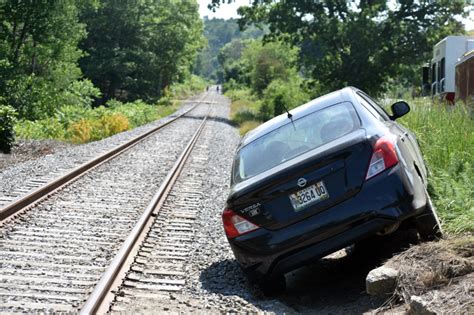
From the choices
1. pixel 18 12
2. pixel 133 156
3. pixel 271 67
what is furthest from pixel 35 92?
pixel 271 67

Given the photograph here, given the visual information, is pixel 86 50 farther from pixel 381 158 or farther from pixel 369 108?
pixel 381 158

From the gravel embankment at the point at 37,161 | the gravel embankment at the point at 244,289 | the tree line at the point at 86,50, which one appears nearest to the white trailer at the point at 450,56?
the gravel embankment at the point at 37,161

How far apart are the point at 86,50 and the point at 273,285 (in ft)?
179

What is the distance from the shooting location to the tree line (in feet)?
104

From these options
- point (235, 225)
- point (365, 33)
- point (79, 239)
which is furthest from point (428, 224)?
point (365, 33)

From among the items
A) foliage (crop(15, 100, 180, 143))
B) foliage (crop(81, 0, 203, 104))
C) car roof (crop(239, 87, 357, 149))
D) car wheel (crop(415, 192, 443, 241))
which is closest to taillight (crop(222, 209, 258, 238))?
car roof (crop(239, 87, 357, 149))

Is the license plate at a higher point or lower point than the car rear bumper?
higher

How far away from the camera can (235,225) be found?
5645 mm

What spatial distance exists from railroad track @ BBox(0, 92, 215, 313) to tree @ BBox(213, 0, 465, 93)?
23.2 meters

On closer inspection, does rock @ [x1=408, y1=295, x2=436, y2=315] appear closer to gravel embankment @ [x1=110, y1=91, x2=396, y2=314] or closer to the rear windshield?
gravel embankment @ [x1=110, y1=91, x2=396, y2=314]

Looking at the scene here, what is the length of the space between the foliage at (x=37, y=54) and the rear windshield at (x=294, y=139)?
2523 centimetres

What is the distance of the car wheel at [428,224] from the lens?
226 inches

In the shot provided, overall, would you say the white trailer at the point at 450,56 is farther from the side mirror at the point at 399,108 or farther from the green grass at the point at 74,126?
the green grass at the point at 74,126

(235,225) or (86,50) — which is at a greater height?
(86,50)
